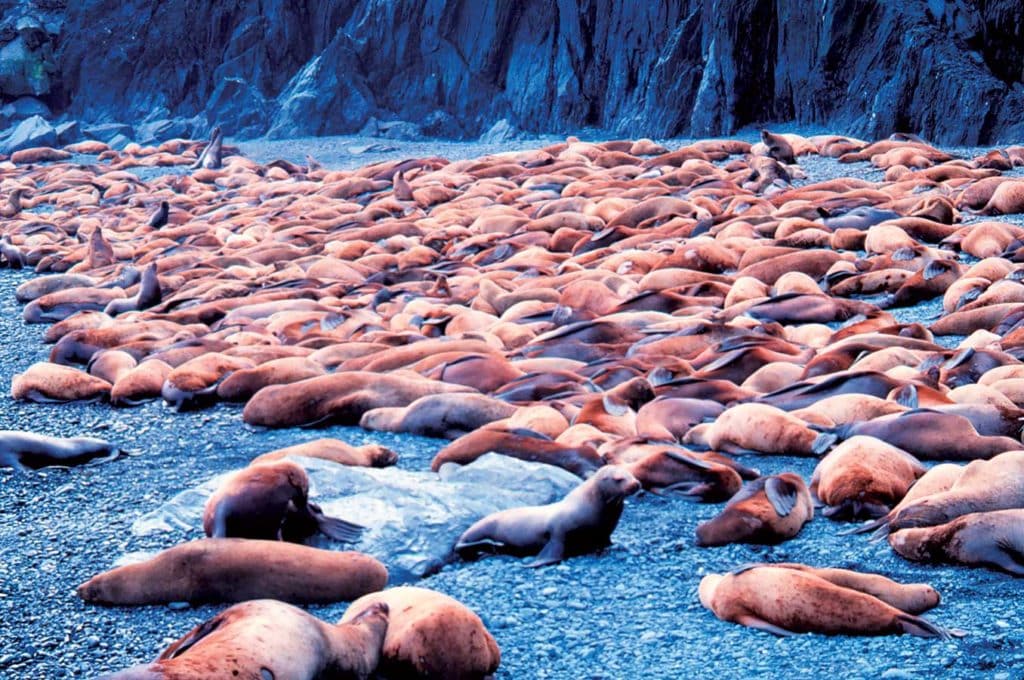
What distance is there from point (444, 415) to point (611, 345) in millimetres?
1705

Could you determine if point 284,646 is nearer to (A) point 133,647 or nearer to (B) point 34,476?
(A) point 133,647

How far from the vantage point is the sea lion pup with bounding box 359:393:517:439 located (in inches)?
231

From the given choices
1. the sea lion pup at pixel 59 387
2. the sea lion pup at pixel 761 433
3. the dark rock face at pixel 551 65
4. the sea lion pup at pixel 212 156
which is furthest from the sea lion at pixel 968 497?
the sea lion pup at pixel 212 156

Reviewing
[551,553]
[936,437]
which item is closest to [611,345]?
[936,437]

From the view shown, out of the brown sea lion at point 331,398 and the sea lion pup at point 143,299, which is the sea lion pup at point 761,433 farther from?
the sea lion pup at point 143,299

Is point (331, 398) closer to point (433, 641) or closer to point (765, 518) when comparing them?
point (765, 518)

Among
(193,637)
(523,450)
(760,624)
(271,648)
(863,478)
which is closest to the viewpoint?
(271,648)

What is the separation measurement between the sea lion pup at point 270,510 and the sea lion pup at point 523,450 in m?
0.91

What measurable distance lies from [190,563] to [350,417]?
2491 mm

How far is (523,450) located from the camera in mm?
5031

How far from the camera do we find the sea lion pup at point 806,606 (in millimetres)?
3338

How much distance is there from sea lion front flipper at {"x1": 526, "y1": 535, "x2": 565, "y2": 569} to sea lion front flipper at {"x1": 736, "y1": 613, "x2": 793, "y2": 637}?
781 millimetres

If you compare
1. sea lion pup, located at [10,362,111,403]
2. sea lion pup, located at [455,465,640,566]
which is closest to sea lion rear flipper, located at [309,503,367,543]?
sea lion pup, located at [455,465,640,566]

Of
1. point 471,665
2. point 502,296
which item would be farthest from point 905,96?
point 471,665
